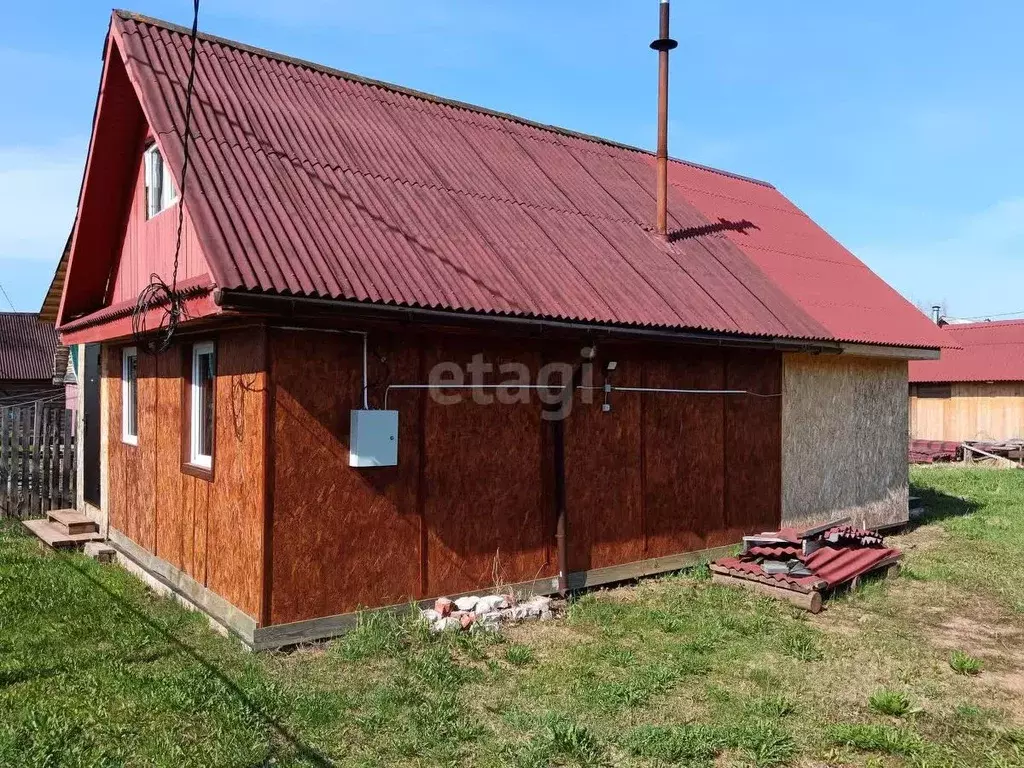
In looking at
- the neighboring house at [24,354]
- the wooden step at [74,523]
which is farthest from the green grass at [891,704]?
the neighboring house at [24,354]

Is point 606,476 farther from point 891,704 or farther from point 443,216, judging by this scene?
point 891,704

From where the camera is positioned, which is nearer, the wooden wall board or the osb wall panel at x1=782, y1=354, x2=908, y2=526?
the wooden wall board

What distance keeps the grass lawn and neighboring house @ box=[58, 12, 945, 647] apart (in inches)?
26.7

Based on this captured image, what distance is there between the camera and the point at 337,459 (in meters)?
7.00

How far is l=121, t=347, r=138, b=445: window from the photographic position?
34.4ft

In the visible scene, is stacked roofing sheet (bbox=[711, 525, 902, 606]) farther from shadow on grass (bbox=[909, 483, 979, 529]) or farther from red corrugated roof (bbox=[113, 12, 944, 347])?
shadow on grass (bbox=[909, 483, 979, 529])

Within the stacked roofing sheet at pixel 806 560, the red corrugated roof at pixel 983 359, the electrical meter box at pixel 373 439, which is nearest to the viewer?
the electrical meter box at pixel 373 439

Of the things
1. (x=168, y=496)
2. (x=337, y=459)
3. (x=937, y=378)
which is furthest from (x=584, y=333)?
(x=937, y=378)

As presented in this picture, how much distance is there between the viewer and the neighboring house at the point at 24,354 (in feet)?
129

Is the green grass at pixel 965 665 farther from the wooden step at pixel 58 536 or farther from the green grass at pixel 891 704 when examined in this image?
the wooden step at pixel 58 536

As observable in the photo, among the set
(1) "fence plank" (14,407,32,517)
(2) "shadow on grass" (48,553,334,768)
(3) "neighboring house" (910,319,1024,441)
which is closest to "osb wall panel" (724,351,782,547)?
(2) "shadow on grass" (48,553,334,768)

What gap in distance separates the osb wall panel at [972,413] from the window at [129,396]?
27.0m

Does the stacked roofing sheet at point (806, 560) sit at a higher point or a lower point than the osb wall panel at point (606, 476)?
lower

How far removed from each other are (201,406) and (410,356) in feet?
7.97
